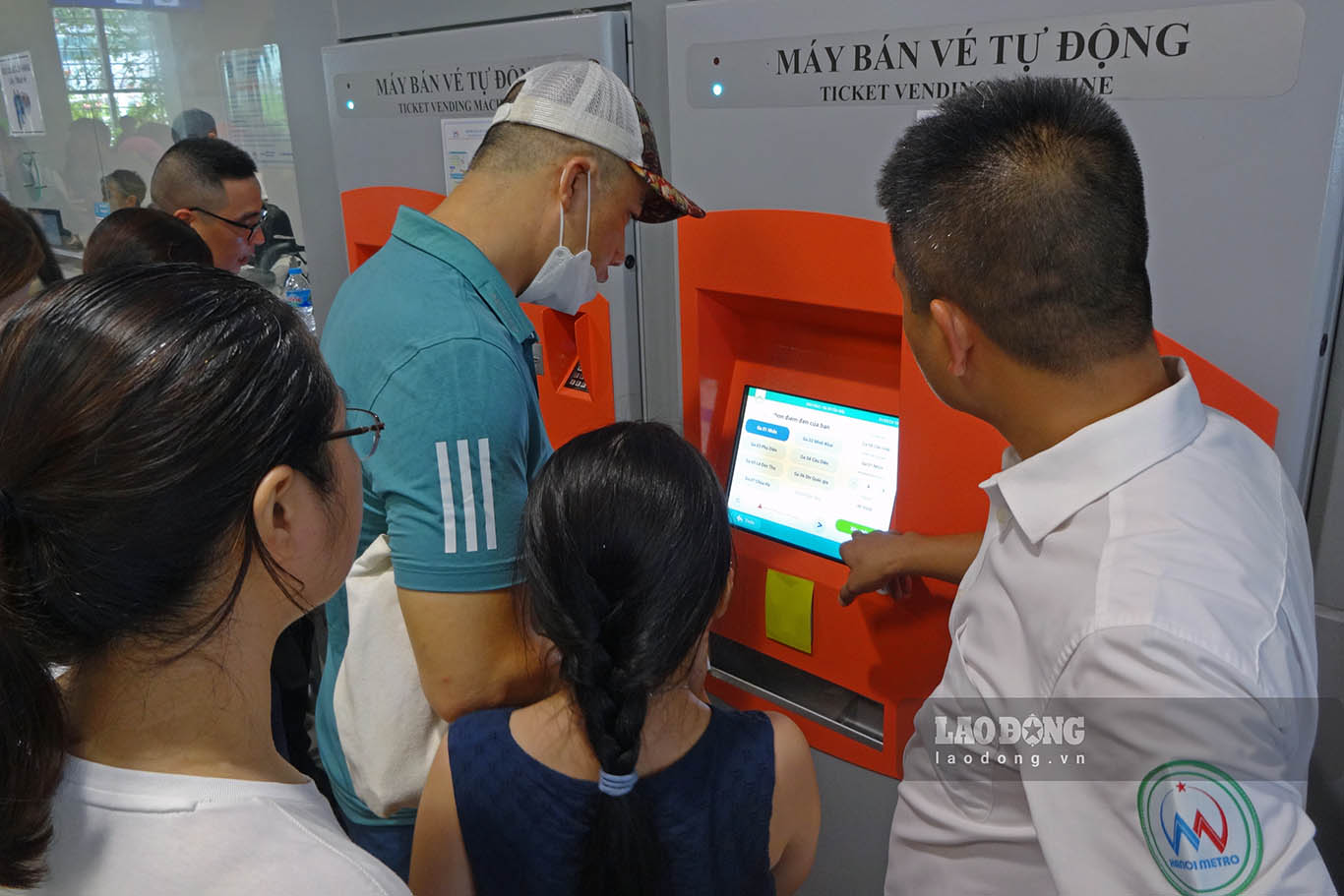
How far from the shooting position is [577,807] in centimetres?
117

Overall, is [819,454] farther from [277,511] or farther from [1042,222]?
[277,511]

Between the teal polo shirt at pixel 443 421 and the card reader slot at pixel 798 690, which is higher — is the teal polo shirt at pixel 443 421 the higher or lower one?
the higher one

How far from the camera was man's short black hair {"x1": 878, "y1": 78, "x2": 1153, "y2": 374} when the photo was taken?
0.96 m

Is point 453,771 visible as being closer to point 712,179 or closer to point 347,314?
point 347,314

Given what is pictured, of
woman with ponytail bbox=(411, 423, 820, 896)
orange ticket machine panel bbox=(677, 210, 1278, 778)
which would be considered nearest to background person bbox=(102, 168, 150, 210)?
orange ticket machine panel bbox=(677, 210, 1278, 778)

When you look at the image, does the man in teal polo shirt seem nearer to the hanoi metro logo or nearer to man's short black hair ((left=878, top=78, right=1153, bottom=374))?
man's short black hair ((left=878, top=78, right=1153, bottom=374))

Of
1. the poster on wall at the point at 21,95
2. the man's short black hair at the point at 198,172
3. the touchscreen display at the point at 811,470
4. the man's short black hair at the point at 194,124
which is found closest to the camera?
the touchscreen display at the point at 811,470

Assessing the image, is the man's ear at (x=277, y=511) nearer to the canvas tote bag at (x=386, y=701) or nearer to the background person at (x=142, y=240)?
the canvas tote bag at (x=386, y=701)

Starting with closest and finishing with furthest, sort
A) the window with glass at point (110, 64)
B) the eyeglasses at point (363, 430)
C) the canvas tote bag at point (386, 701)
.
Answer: the eyeglasses at point (363, 430) < the canvas tote bag at point (386, 701) < the window with glass at point (110, 64)

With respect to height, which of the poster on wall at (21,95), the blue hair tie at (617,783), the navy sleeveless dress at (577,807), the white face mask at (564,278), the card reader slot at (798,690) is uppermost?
the poster on wall at (21,95)

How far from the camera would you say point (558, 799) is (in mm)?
1174

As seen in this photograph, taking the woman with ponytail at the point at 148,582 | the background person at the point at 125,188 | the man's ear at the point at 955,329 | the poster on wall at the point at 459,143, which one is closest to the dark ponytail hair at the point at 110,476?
the woman with ponytail at the point at 148,582

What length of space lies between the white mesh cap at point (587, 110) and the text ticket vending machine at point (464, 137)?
9.0 inches

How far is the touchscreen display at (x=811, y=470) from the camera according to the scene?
A: 5.49ft
